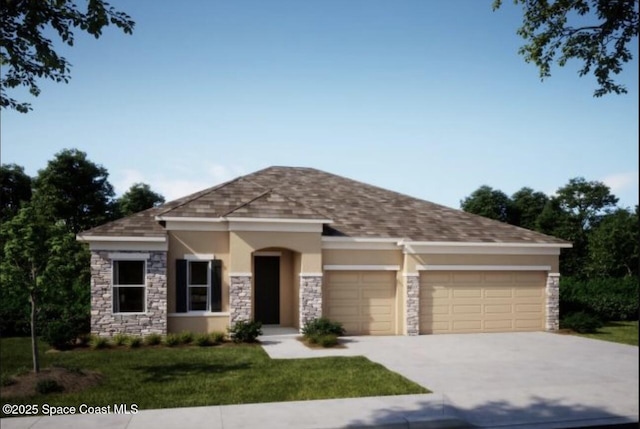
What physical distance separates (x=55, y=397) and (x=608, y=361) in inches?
483

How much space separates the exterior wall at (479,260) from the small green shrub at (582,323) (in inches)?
71.6

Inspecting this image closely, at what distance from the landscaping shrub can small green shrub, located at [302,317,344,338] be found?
1165cm

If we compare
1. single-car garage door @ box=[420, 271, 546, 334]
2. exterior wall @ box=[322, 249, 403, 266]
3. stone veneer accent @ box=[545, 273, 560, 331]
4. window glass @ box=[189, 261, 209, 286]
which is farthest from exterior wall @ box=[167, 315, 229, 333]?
stone veneer accent @ box=[545, 273, 560, 331]

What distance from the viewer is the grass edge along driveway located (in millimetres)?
9766

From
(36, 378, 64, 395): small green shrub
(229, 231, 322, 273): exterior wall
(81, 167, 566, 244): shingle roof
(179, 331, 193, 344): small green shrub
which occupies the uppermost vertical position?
(81, 167, 566, 244): shingle roof

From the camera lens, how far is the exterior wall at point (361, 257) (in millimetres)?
18672

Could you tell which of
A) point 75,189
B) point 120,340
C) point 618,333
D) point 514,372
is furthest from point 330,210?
point 75,189

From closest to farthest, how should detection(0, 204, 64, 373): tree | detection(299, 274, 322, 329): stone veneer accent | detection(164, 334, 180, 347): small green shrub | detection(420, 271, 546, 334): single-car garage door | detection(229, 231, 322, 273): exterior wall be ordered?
1. detection(0, 204, 64, 373): tree
2. detection(164, 334, 180, 347): small green shrub
3. detection(229, 231, 322, 273): exterior wall
4. detection(299, 274, 322, 329): stone veneer accent
5. detection(420, 271, 546, 334): single-car garage door

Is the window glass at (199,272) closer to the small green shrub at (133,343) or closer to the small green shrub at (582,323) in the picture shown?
the small green shrub at (133,343)

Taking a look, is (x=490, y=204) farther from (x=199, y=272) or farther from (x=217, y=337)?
(x=217, y=337)

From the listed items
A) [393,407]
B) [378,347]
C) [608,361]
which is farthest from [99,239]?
[608,361]

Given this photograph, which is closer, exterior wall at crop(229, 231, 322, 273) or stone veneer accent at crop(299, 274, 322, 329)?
exterior wall at crop(229, 231, 322, 273)

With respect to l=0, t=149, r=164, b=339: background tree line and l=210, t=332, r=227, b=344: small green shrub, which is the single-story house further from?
l=0, t=149, r=164, b=339: background tree line

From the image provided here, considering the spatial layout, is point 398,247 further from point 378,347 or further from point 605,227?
point 605,227
